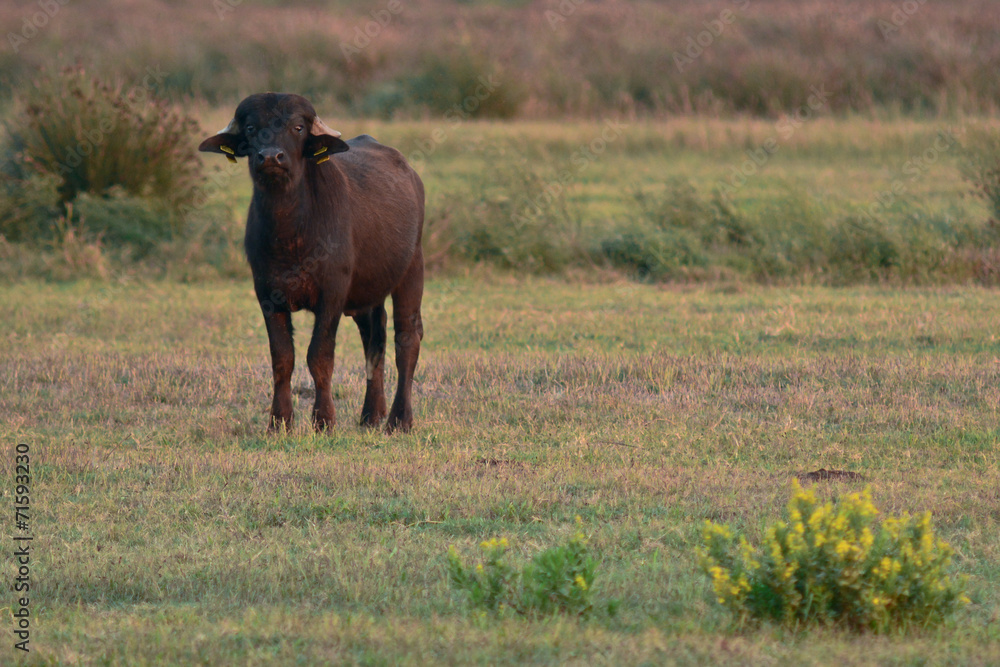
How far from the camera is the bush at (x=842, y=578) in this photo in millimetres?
4766

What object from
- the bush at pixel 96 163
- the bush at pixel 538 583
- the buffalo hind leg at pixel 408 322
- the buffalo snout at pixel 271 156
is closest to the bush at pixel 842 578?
the bush at pixel 538 583

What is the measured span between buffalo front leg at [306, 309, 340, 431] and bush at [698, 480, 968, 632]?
3.80 metres

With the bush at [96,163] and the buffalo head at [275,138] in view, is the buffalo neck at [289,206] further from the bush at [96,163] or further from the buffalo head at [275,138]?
the bush at [96,163]

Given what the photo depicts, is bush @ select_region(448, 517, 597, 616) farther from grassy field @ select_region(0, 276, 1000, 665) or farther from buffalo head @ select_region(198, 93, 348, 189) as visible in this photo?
buffalo head @ select_region(198, 93, 348, 189)

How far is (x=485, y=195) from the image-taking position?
651 inches

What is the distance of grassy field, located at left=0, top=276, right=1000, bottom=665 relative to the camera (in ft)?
15.3

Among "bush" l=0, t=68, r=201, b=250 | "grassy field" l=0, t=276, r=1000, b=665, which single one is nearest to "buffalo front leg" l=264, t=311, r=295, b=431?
"grassy field" l=0, t=276, r=1000, b=665

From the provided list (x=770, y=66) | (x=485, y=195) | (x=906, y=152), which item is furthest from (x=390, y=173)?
(x=770, y=66)

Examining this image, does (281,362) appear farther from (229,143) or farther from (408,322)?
(229,143)

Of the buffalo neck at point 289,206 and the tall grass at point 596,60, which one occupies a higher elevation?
the tall grass at point 596,60

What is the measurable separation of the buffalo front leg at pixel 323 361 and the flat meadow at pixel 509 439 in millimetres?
150

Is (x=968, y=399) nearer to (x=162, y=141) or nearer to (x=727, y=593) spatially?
(x=727, y=593)

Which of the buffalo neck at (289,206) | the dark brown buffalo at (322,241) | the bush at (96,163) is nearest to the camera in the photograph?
the dark brown buffalo at (322,241)

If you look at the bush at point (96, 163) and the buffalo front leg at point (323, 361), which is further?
the bush at point (96, 163)
